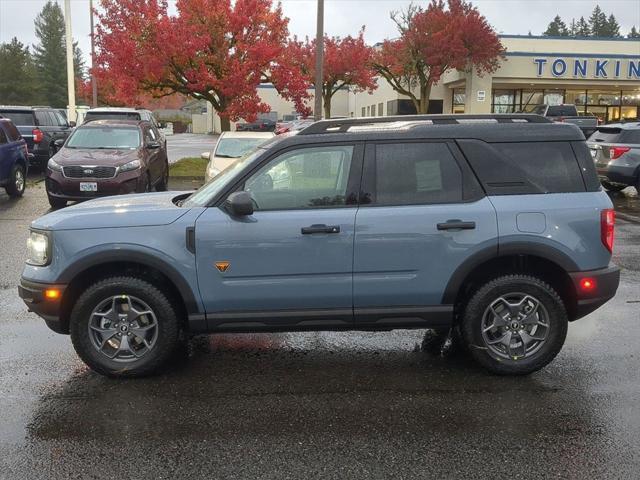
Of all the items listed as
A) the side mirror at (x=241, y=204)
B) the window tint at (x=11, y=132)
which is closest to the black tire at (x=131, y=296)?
the side mirror at (x=241, y=204)

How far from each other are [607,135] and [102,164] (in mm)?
11601

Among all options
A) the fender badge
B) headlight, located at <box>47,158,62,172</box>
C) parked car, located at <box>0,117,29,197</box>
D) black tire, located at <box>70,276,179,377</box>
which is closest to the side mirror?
the fender badge

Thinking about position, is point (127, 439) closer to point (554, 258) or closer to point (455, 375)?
point (455, 375)

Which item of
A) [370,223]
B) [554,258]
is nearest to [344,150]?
[370,223]

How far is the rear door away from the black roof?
0.08m

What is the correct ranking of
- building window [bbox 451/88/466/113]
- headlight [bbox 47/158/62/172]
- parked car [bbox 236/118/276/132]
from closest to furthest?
headlight [bbox 47/158/62/172]
building window [bbox 451/88/466/113]
parked car [bbox 236/118/276/132]

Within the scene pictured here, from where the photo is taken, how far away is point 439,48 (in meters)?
32.4

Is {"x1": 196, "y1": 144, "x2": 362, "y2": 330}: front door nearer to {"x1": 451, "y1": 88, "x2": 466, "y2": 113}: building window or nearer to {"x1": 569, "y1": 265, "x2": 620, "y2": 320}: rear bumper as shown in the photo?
{"x1": 569, "y1": 265, "x2": 620, "y2": 320}: rear bumper

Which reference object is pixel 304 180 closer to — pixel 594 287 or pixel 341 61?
pixel 594 287

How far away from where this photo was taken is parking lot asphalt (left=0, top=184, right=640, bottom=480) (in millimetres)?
3463

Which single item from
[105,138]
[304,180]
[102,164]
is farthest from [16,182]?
[304,180]

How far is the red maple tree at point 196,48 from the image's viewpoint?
55.9ft

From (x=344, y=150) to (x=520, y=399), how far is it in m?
2.12

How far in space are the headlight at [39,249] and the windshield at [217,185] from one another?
1.00 metres
